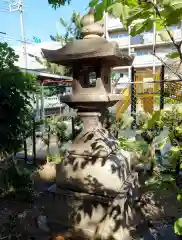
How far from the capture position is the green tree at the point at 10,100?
3.22 meters

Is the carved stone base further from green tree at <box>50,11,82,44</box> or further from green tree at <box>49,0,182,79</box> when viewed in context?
green tree at <box>50,11,82,44</box>

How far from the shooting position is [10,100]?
10.8 feet

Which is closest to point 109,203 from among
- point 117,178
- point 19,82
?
point 117,178

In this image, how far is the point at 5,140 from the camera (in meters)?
3.33

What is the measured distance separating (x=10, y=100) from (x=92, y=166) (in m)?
1.58

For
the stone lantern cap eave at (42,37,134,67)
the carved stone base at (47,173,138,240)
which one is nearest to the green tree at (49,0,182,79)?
the stone lantern cap eave at (42,37,134,67)

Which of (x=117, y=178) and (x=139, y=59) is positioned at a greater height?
(x=139, y=59)

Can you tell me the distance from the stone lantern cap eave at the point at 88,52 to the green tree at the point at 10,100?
59 cm

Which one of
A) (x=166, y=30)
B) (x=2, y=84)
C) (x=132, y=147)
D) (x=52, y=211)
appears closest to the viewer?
(x=166, y=30)

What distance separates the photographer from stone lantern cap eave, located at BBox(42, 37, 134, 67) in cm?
281

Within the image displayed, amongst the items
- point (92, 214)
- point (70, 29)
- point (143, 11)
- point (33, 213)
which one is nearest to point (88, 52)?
point (143, 11)

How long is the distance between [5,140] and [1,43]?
4.87 feet

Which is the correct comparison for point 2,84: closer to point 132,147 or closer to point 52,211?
point 52,211

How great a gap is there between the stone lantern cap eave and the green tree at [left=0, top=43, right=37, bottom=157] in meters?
0.59
